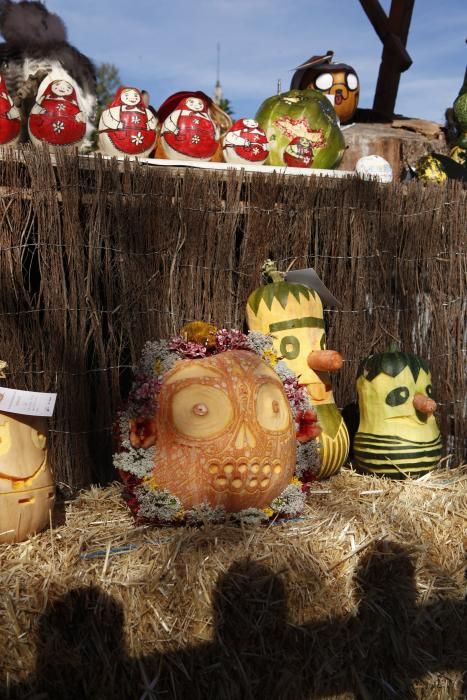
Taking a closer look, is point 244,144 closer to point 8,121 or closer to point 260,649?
point 8,121

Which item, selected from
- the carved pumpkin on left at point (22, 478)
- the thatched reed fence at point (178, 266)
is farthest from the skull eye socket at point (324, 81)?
the carved pumpkin on left at point (22, 478)

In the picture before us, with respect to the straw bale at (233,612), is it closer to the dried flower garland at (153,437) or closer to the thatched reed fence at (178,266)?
the dried flower garland at (153,437)

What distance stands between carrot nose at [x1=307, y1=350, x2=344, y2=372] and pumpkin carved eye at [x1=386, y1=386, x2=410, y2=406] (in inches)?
14.6

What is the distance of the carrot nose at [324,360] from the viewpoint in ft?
10.9

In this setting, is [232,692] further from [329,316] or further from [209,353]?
[329,316]

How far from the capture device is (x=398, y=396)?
3.55 metres

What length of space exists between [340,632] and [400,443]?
1223 millimetres

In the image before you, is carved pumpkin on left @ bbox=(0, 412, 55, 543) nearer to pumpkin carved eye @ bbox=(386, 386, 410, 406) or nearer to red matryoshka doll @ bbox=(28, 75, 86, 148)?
red matryoshka doll @ bbox=(28, 75, 86, 148)

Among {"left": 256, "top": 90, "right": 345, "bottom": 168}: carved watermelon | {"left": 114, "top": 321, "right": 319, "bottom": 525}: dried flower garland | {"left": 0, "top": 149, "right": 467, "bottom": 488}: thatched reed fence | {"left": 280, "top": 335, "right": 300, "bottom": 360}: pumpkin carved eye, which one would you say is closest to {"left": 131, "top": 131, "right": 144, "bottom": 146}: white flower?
{"left": 0, "top": 149, "right": 467, "bottom": 488}: thatched reed fence

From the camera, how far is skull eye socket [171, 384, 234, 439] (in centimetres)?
278

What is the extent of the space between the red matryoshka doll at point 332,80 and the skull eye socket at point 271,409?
361 centimetres

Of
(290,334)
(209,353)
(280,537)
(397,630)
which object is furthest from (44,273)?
(397,630)

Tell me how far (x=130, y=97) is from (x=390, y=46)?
3.92m

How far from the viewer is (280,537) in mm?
2748
